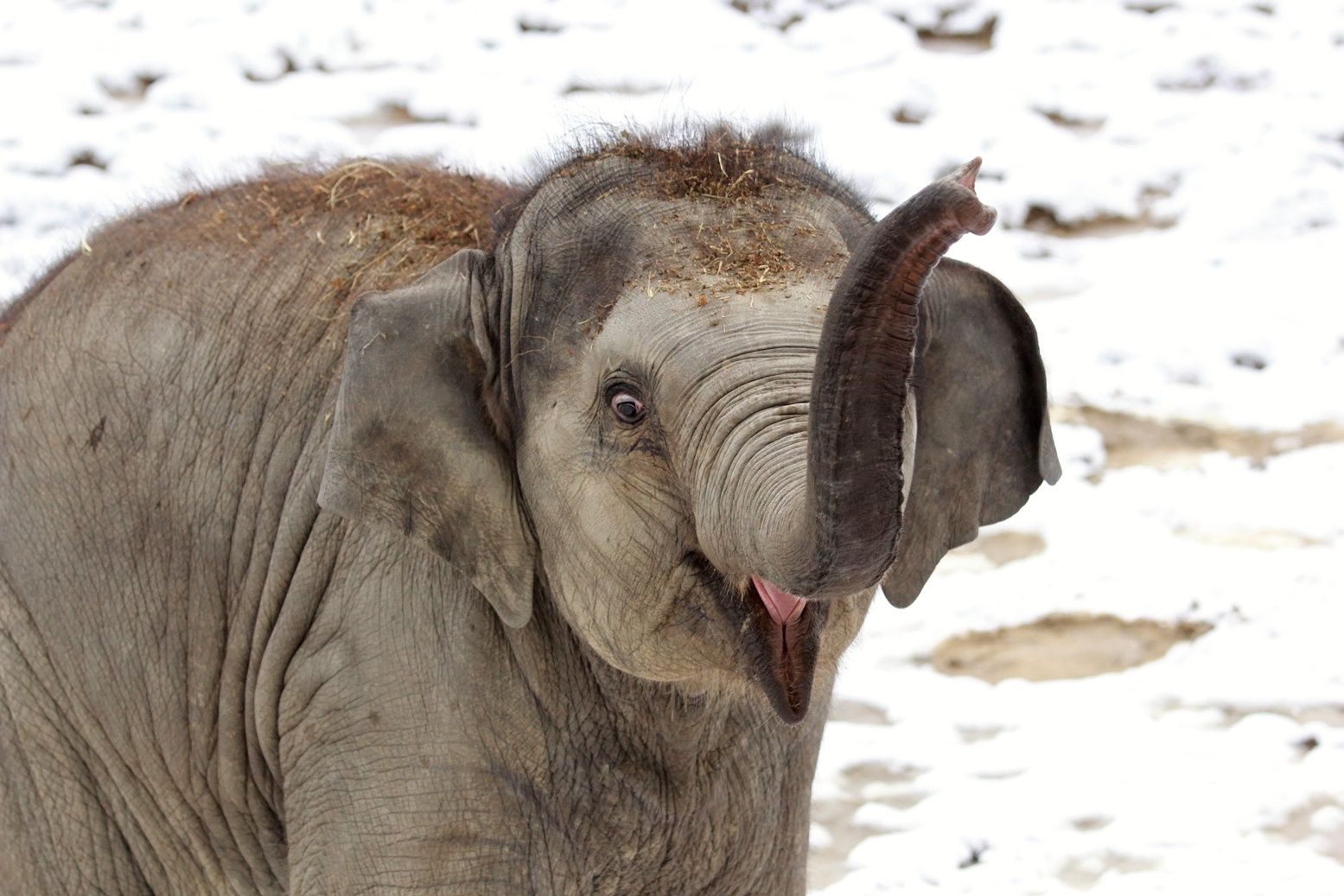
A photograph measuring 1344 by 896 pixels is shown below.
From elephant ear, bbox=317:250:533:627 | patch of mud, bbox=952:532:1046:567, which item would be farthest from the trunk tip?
patch of mud, bbox=952:532:1046:567

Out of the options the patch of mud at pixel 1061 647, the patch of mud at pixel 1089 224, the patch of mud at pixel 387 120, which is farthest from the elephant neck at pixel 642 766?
the patch of mud at pixel 387 120

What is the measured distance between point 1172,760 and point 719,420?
9.43ft

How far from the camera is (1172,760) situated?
16.0ft

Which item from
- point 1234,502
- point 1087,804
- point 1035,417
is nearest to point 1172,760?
point 1087,804

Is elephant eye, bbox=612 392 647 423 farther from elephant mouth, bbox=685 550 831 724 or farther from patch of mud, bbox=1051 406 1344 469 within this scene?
patch of mud, bbox=1051 406 1344 469

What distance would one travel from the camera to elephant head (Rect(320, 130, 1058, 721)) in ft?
8.06

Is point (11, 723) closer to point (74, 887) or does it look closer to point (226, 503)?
point (74, 887)

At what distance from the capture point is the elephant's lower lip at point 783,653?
2562 millimetres

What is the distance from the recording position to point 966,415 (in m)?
2.99

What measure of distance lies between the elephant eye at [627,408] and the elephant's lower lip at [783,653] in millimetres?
281

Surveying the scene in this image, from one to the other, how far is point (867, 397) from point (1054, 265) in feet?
16.8

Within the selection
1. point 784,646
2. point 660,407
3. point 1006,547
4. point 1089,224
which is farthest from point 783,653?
point 1089,224

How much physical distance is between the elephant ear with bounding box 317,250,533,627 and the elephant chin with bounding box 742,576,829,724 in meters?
0.41

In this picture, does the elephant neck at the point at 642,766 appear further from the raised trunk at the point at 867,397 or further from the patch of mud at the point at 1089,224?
the patch of mud at the point at 1089,224
